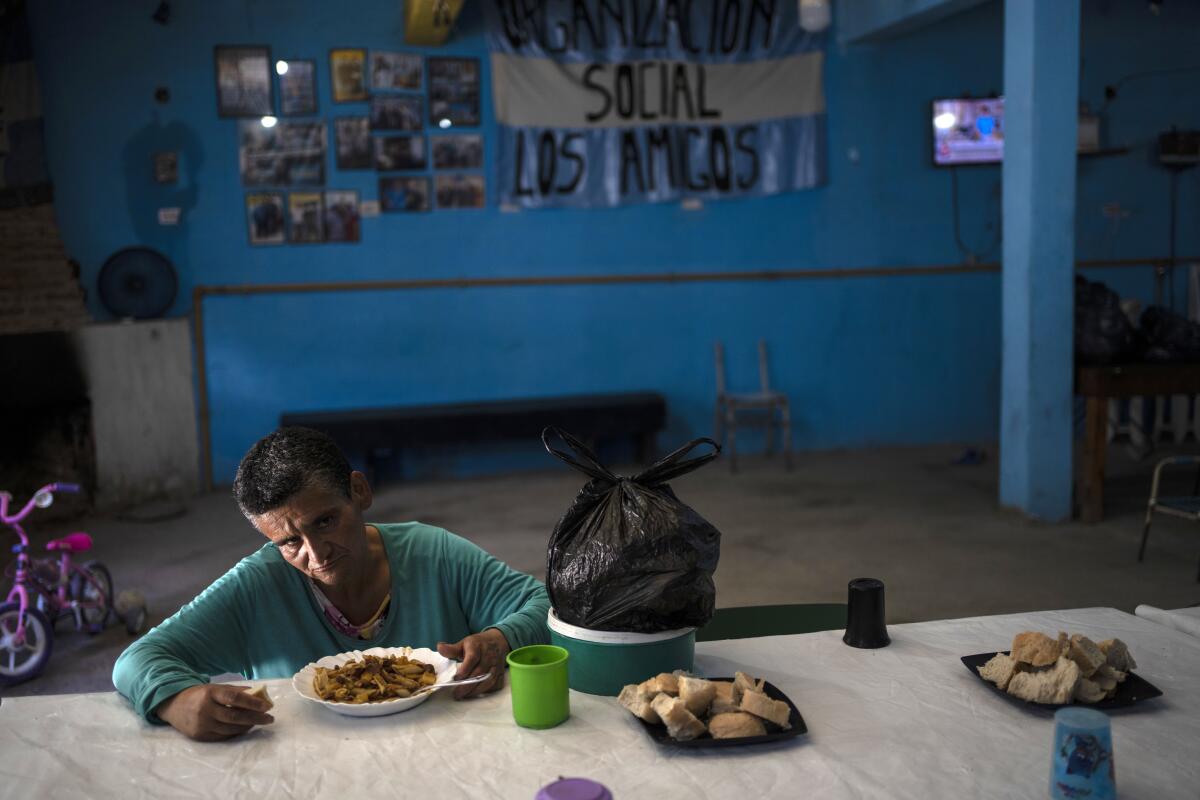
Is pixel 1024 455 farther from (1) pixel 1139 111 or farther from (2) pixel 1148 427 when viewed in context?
(1) pixel 1139 111

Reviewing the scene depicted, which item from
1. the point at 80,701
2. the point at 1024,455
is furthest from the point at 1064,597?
the point at 80,701

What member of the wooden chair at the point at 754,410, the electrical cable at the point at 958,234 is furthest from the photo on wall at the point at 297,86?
the electrical cable at the point at 958,234

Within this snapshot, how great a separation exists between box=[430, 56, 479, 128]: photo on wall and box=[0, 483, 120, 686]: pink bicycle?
11.9 feet

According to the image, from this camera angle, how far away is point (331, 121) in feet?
21.0

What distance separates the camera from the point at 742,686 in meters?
1.48

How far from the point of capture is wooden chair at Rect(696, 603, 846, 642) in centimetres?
202

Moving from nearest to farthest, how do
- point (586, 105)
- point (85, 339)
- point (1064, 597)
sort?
point (1064, 597), point (85, 339), point (586, 105)

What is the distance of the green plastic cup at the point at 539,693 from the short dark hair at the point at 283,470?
18.5 inches

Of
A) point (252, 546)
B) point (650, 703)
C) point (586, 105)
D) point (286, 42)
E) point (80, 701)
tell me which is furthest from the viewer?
point (586, 105)

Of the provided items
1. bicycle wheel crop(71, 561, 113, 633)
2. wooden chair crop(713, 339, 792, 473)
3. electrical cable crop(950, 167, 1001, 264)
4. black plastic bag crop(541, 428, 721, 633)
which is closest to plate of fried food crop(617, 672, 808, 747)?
black plastic bag crop(541, 428, 721, 633)

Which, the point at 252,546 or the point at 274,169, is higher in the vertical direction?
the point at 274,169

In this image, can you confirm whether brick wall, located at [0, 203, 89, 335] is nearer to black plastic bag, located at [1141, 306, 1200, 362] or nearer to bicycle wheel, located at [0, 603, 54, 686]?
bicycle wheel, located at [0, 603, 54, 686]

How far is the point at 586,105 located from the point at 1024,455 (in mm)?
3507

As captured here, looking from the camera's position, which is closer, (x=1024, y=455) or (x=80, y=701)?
(x=80, y=701)
